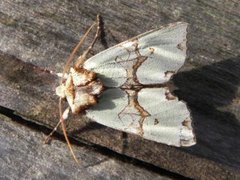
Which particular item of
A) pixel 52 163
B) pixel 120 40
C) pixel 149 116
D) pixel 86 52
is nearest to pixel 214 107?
pixel 149 116

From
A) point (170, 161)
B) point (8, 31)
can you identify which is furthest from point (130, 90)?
point (8, 31)

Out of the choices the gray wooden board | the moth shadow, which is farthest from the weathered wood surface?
Answer: the gray wooden board

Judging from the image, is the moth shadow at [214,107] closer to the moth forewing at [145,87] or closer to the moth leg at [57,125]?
the moth forewing at [145,87]

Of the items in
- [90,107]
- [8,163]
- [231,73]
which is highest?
[231,73]

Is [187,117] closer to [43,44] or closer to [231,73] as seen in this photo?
[231,73]

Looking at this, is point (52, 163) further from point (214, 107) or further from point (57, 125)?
point (214, 107)

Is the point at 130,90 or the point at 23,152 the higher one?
the point at 130,90
